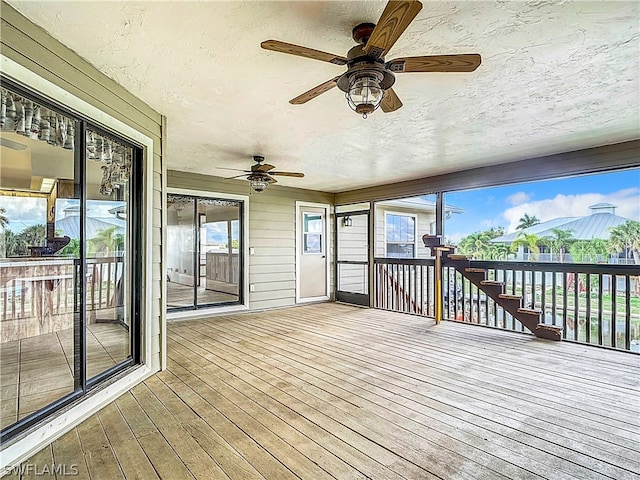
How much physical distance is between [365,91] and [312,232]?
228 inches

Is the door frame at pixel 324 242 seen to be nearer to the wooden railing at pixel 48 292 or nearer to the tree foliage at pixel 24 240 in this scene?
the wooden railing at pixel 48 292

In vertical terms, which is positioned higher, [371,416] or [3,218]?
[3,218]

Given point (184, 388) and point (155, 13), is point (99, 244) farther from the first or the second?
point (155, 13)

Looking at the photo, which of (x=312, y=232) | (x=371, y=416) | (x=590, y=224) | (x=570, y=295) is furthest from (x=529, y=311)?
(x=312, y=232)

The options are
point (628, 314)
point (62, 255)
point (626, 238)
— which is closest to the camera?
point (62, 255)

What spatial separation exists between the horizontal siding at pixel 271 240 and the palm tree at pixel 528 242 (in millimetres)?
4226

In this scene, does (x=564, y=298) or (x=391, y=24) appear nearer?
(x=391, y=24)

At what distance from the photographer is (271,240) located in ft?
23.0

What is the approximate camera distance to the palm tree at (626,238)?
4.43 m

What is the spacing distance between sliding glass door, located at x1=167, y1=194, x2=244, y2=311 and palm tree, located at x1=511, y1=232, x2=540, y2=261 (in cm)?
518

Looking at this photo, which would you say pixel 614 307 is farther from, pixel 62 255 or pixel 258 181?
pixel 62 255

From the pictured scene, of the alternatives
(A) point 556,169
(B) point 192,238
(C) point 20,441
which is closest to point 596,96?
(A) point 556,169

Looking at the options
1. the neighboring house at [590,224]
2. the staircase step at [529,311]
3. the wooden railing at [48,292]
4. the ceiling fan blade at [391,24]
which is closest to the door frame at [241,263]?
the wooden railing at [48,292]

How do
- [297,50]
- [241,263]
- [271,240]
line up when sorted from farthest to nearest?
[271,240], [241,263], [297,50]
